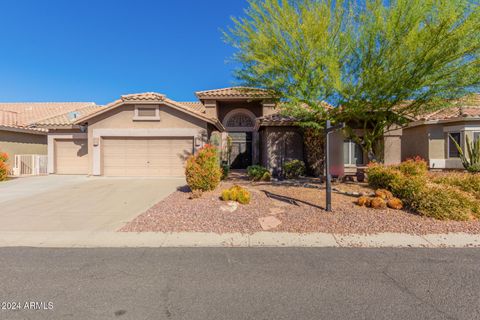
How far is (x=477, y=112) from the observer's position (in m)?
14.1

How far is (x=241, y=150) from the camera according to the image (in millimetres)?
17797

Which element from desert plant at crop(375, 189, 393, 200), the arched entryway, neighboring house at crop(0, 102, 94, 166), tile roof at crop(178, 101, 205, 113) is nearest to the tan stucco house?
neighboring house at crop(0, 102, 94, 166)

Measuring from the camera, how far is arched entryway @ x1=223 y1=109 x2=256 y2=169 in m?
17.8

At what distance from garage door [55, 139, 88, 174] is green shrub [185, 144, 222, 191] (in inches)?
408

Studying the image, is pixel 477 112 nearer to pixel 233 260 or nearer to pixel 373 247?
pixel 373 247

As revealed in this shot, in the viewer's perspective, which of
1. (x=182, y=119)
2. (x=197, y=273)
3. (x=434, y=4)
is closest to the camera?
(x=197, y=273)

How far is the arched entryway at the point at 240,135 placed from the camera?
17.8 m

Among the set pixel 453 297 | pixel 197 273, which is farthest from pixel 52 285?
pixel 453 297

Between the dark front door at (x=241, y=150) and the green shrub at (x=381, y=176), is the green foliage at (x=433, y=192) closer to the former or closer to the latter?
the green shrub at (x=381, y=176)

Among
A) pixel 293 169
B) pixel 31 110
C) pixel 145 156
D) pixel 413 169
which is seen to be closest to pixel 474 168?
pixel 413 169

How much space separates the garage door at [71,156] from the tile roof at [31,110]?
3.15 meters

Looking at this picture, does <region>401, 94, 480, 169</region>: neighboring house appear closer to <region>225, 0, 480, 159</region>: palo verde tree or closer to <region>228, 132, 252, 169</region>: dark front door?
<region>225, 0, 480, 159</region>: palo verde tree

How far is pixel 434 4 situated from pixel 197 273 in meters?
9.12

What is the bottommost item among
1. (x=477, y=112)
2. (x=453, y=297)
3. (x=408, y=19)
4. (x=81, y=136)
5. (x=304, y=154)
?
(x=453, y=297)
